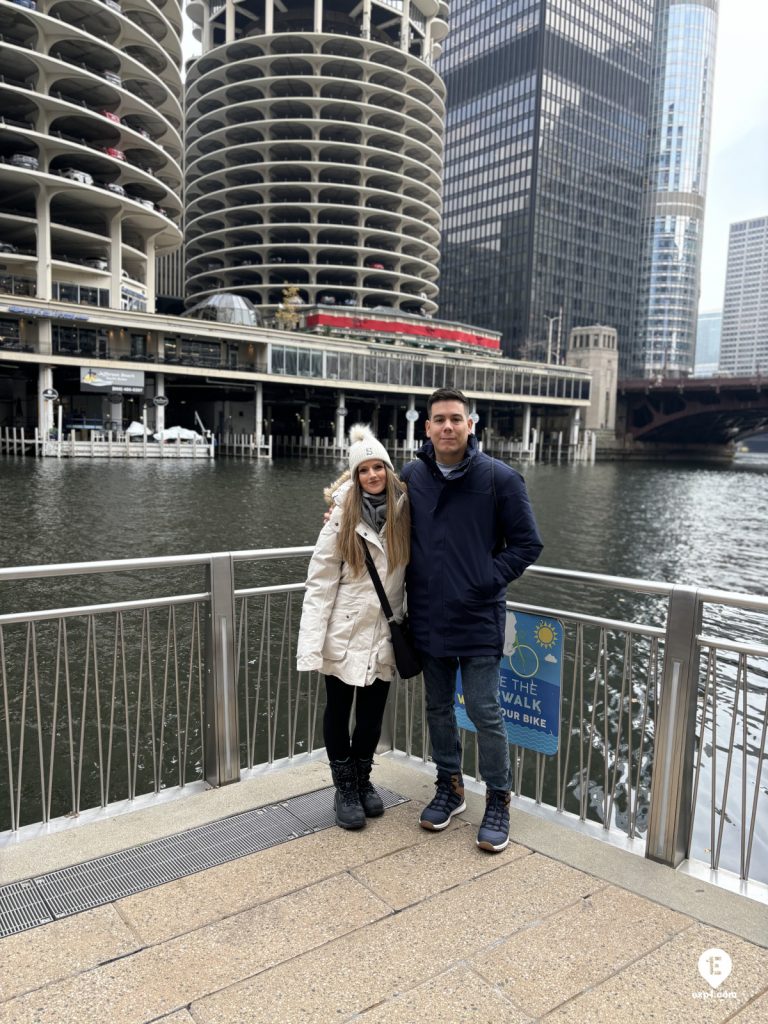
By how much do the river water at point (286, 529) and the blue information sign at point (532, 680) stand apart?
299cm

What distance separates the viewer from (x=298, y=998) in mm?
2621

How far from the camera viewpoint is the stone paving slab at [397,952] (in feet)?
8.46

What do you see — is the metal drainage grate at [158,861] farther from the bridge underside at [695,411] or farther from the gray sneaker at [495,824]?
the bridge underside at [695,411]

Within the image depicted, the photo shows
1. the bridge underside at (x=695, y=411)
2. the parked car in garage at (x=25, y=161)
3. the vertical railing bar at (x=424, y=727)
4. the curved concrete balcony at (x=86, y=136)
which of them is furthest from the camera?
the bridge underside at (x=695, y=411)

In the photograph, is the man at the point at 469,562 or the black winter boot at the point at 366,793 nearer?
the man at the point at 469,562

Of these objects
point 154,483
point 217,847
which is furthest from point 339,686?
point 154,483

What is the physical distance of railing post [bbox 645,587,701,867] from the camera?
3.57 metres

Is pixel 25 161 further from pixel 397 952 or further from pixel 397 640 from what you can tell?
pixel 397 952

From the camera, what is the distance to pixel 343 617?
152 inches

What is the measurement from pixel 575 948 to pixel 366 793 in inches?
58.9

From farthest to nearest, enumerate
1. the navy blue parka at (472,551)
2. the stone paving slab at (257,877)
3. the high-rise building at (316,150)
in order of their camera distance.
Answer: the high-rise building at (316,150) → the navy blue parka at (472,551) → the stone paving slab at (257,877)

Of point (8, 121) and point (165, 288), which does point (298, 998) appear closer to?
point (8, 121)

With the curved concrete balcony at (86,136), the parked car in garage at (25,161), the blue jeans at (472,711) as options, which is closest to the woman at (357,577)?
the blue jeans at (472,711)

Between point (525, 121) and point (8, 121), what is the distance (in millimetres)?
98987
